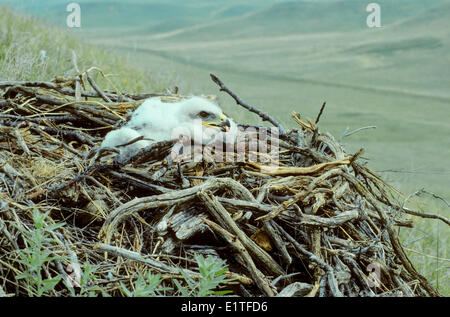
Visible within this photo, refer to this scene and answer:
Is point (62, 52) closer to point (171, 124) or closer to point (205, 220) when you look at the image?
point (171, 124)

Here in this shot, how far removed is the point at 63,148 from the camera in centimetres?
274

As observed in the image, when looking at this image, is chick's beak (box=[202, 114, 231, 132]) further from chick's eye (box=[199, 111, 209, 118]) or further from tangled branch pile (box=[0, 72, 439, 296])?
tangled branch pile (box=[0, 72, 439, 296])

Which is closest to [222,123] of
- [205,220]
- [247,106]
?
[247,106]

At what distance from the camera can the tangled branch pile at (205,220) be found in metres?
2.07

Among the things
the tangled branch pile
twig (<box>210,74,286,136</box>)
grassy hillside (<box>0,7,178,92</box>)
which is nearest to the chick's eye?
twig (<box>210,74,286,136</box>)

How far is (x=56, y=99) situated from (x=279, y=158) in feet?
4.33

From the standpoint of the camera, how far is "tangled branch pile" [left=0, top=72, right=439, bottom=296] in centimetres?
207

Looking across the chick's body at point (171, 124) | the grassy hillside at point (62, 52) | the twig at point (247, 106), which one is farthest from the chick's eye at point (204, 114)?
the grassy hillside at point (62, 52)

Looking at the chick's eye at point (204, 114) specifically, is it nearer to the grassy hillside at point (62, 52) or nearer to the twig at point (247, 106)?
the twig at point (247, 106)

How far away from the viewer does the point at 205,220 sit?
7.11 feet

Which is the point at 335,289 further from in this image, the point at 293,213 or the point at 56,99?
the point at 56,99

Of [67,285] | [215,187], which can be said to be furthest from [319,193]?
[67,285]

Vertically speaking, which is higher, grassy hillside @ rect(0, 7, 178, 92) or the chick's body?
grassy hillside @ rect(0, 7, 178, 92)

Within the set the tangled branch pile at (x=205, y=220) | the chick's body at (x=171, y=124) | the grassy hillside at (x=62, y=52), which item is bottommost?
the tangled branch pile at (x=205, y=220)
